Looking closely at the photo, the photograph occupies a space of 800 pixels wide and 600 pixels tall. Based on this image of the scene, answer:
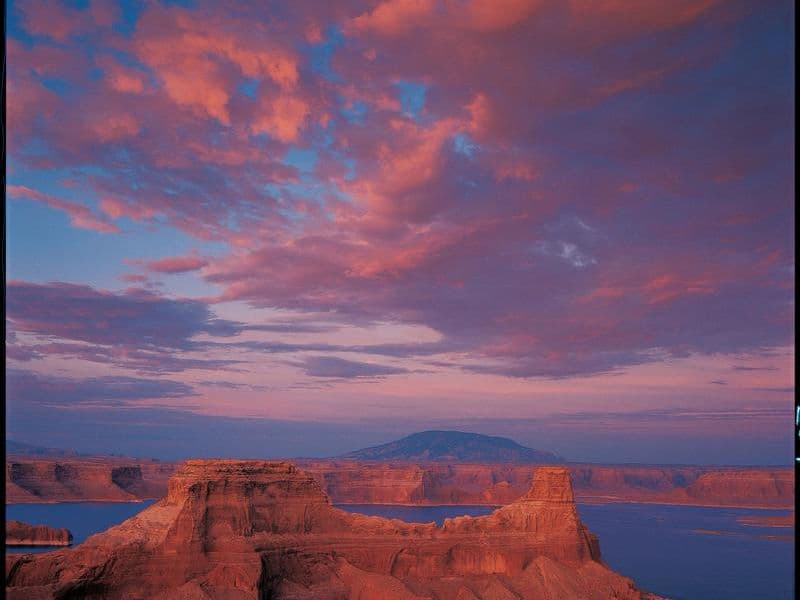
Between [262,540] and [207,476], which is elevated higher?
[207,476]

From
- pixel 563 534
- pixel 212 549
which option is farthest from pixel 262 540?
pixel 563 534

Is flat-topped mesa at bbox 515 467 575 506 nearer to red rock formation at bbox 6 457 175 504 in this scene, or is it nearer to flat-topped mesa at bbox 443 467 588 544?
flat-topped mesa at bbox 443 467 588 544

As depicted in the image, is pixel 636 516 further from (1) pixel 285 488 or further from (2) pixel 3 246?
(2) pixel 3 246

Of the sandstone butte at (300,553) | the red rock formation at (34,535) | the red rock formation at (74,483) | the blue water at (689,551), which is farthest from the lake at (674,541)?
the sandstone butte at (300,553)

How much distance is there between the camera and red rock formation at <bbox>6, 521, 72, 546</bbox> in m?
90.8

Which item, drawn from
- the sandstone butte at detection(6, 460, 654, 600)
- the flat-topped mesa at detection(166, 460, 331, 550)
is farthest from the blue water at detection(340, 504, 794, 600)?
the flat-topped mesa at detection(166, 460, 331, 550)

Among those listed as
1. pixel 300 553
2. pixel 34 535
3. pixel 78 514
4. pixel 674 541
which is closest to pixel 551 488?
pixel 300 553

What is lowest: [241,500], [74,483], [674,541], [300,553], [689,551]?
[300,553]

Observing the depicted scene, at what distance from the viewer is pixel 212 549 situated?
4484cm

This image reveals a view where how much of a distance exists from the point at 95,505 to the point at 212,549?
124758 mm

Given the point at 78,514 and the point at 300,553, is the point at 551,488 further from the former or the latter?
the point at 78,514

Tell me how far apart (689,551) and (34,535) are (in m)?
74.8

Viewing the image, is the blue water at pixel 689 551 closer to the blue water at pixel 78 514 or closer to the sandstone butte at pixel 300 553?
the sandstone butte at pixel 300 553

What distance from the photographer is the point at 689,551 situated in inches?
4232
